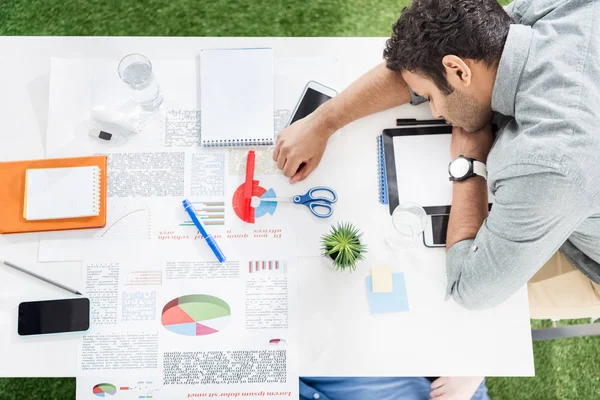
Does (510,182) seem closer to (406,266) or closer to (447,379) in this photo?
(406,266)

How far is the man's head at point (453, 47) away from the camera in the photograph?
0.94 metres

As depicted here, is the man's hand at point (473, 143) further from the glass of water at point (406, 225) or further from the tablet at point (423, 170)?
the glass of water at point (406, 225)

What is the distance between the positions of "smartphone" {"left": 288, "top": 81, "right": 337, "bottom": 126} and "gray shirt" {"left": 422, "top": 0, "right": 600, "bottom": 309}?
1.21 ft

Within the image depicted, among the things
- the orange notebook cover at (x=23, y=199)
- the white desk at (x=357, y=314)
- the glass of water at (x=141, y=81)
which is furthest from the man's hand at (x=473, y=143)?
the orange notebook cover at (x=23, y=199)

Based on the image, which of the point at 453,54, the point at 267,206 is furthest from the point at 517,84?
the point at 267,206

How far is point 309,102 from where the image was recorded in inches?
46.2

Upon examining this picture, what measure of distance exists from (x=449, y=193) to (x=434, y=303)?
236mm

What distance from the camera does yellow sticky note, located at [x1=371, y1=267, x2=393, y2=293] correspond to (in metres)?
1.07

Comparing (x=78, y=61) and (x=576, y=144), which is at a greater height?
(x=78, y=61)

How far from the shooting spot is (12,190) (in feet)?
3.60

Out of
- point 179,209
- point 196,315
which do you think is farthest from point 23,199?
point 196,315

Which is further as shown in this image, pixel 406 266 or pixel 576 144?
pixel 406 266

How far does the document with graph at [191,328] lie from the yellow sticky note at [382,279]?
0.17 metres

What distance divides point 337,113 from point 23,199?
0.70m
